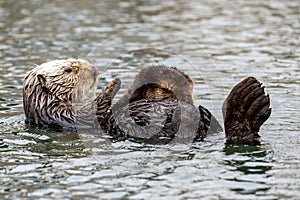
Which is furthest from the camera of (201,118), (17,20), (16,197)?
(17,20)

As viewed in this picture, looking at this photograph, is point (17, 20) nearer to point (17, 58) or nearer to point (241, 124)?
point (17, 58)

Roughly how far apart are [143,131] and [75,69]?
1.35 meters

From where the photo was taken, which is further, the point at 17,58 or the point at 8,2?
the point at 8,2

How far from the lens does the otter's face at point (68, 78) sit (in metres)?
6.50

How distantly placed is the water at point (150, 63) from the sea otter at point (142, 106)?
14 centimetres

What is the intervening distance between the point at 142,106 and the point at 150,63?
4481 mm

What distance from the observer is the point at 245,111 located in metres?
5.39

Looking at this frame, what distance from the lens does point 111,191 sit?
4535 mm

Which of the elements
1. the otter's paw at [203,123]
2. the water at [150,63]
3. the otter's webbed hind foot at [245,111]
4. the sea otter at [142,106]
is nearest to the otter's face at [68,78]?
the sea otter at [142,106]

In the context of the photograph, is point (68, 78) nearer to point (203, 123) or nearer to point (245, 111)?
point (203, 123)

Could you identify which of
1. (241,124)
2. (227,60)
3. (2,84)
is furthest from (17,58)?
(241,124)

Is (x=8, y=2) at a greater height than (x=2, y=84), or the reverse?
(x=8, y=2)

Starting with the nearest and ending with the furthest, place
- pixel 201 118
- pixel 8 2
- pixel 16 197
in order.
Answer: pixel 16 197
pixel 201 118
pixel 8 2

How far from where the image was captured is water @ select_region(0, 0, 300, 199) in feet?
15.3
